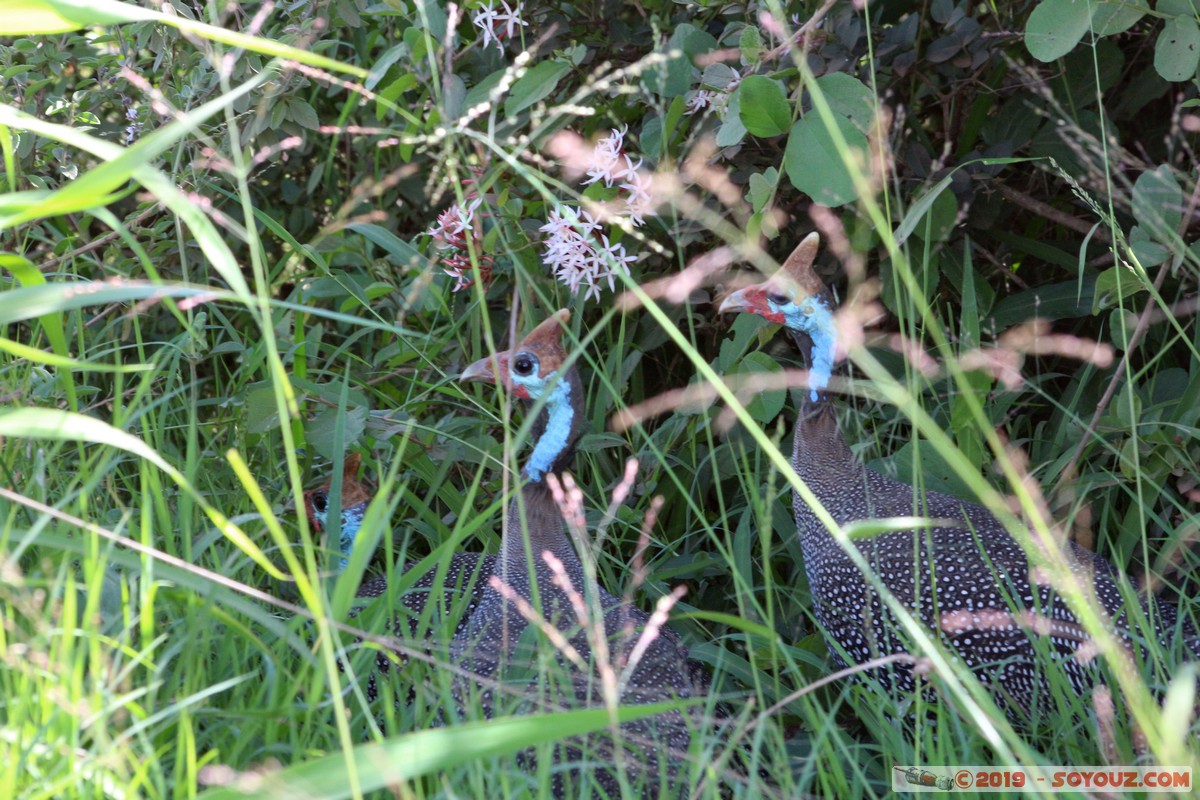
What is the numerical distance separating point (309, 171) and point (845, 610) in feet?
8.69

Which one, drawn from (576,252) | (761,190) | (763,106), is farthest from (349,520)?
(763,106)

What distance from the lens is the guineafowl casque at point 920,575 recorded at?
2422mm

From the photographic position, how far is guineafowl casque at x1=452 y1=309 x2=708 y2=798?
1.93m

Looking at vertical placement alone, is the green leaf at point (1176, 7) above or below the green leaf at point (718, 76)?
above

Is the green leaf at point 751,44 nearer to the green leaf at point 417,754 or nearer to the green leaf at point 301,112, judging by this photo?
the green leaf at point 301,112

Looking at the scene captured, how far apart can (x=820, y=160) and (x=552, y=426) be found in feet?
2.84

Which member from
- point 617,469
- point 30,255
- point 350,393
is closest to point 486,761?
point 350,393

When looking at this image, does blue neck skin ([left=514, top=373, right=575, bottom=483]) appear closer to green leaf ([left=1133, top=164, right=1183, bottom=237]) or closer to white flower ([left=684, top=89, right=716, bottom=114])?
white flower ([left=684, top=89, right=716, bottom=114])

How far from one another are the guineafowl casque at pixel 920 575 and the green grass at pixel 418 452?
3.7 inches

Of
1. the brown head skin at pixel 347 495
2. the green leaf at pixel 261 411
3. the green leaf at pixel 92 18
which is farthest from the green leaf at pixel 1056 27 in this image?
the brown head skin at pixel 347 495

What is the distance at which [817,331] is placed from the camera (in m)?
3.05

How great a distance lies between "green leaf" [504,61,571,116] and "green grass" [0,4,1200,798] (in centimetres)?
14

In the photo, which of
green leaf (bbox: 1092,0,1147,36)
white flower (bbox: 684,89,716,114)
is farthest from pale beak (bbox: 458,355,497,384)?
green leaf (bbox: 1092,0,1147,36)

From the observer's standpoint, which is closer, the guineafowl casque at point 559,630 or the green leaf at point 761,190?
the guineafowl casque at point 559,630
